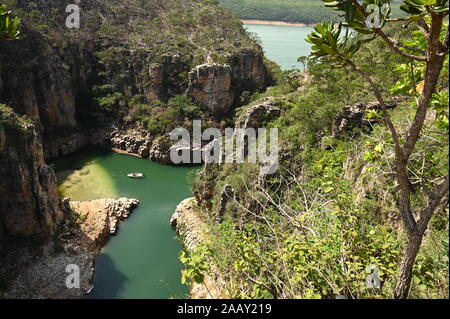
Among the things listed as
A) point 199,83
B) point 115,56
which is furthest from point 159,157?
point 115,56

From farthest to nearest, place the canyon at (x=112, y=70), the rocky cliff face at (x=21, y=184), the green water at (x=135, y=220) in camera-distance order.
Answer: the canyon at (x=112, y=70) → the green water at (x=135, y=220) → the rocky cliff face at (x=21, y=184)

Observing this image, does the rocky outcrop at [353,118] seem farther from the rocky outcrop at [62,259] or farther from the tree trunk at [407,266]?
the rocky outcrop at [62,259]

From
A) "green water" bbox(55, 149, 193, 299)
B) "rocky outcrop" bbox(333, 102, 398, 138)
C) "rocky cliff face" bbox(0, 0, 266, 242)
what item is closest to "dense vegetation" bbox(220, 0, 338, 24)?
"rocky cliff face" bbox(0, 0, 266, 242)

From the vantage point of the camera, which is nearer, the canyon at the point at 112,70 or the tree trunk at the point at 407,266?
the tree trunk at the point at 407,266

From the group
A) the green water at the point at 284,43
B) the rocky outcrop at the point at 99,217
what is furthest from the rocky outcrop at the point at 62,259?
the green water at the point at 284,43

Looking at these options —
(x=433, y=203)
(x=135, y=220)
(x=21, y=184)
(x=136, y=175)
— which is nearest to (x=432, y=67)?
(x=433, y=203)
